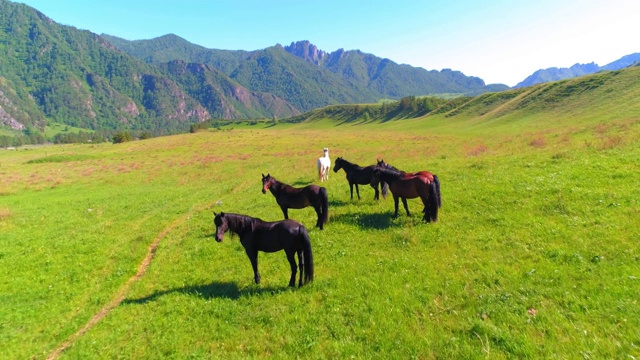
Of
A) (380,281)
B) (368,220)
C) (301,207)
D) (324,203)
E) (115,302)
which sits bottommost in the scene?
(115,302)

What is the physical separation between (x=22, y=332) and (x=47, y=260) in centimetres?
772

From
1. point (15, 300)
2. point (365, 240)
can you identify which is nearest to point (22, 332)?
point (15, 300)

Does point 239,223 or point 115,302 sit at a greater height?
point 239,223

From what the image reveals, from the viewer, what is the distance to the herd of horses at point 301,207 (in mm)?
10516

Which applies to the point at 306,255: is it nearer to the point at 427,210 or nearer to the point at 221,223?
the point at 221,223

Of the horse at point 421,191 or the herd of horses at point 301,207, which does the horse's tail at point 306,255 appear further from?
the horse at point 421,191

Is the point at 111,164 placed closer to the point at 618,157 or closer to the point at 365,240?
the point at 365,240

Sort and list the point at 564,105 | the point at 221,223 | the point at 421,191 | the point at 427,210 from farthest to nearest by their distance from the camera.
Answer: the point at 564,105, the point at 427,210, the point at 421,191, the point at 221,223

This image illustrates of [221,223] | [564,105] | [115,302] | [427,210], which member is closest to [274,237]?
[221,223]

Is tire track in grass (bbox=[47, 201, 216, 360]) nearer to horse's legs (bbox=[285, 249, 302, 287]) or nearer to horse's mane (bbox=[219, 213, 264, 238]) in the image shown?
horse's mane (bbox=[219, 213, 264, 238])

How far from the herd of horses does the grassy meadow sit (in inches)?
30.3

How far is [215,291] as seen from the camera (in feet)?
37.4

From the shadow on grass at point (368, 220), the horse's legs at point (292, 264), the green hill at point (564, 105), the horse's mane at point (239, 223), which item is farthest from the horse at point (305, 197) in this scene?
the green hill at point (564, 105)

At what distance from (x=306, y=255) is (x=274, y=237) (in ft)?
4.25
